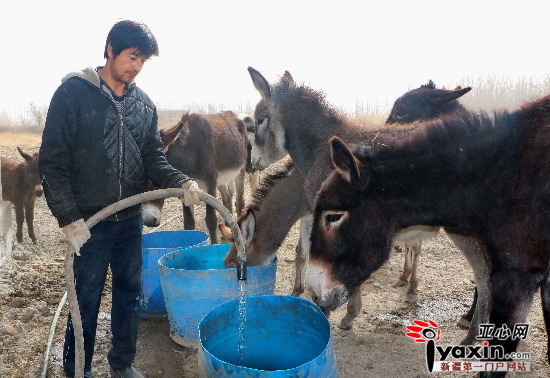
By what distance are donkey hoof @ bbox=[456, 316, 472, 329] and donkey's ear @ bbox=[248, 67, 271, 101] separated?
3.34 m

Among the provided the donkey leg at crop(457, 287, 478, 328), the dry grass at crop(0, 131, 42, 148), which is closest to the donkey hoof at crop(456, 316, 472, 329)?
the donkey leg at crop(457, 287, 478, 328)

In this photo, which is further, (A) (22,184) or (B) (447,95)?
(A) (22,184)

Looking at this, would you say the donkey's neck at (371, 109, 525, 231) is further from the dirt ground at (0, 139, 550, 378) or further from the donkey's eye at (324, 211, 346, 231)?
the dirt ground at (0, 139, 550, 378)

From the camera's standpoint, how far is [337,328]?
13.4 feet

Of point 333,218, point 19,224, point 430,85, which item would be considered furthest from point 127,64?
point 19,224

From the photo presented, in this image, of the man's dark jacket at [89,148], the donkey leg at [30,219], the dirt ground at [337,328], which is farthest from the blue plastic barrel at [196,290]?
the donkey leg at [30,219]

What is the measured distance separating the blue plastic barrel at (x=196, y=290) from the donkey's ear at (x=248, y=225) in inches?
22.0

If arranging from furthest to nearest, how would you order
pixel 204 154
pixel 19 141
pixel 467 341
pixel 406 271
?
pixel 19 141 < pixel 204 154 < pixel 406 271 < pixel 467 341

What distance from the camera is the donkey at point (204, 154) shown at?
592 cm

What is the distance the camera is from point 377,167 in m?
2.49

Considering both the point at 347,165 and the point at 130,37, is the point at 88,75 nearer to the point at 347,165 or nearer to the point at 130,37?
the point at 130,37

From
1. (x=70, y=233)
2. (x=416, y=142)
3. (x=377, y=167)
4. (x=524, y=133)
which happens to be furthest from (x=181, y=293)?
(x=524, y=133)

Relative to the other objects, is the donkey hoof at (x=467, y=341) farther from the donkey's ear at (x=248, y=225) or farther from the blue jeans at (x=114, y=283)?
the blue jeans at (x=114, y=283)

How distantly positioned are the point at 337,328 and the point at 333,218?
2.08 metres
